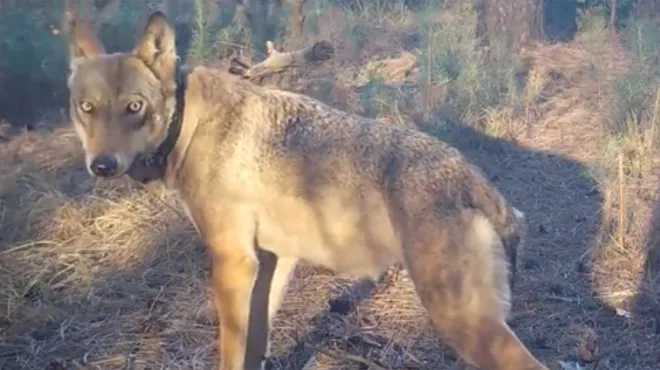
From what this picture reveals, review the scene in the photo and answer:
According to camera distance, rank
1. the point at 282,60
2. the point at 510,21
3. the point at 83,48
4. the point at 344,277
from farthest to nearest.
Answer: the point at 510,21
the point at 282,60
the point at 344,277
the point at 83,48

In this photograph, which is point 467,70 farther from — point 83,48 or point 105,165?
point 105,165

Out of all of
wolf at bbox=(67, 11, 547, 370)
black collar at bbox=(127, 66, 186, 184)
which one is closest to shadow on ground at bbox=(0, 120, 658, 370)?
wolf at bbox=(67, 11, 547, 370)

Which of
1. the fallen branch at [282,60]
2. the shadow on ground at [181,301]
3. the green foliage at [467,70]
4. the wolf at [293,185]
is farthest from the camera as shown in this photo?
the green foliage at [467,70]

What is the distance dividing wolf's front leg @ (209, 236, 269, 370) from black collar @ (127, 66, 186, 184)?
18.4 inches

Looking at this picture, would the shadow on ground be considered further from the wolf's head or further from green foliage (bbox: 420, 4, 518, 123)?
green foliage (bbox: 420, 4, 518, 123)

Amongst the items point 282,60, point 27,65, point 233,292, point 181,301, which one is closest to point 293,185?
point 233,292

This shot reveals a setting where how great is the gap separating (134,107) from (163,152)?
10.8 inches

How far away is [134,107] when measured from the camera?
171 inches

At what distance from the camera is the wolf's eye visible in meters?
4.34

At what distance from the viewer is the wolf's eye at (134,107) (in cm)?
434

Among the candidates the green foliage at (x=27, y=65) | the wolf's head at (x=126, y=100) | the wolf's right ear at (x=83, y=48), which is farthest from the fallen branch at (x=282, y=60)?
the green foliage at (x=27, y=65)

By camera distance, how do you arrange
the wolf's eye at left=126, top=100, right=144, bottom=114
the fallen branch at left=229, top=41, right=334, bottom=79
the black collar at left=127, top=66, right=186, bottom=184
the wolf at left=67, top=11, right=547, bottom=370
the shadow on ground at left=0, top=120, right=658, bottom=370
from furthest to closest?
the fallen branch at left=229, top=41, right=334, bottom=79
the shadow on ground at left=0, top=120, right=658, bottom=370
the black collar at left=127, top=66, right=186, bottom=184
the wolf's eye at left=126, top=100, right=144, bottom=114
the wolf at left=67, top=11, right=547, bottom=370

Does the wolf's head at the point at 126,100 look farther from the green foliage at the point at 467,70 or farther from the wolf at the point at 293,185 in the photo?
the green foliage at the point at 467,70

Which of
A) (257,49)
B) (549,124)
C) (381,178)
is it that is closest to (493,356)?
(381,178)
